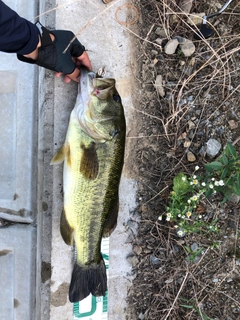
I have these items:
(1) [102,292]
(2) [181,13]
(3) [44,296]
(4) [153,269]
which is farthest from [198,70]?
(3) [44,296]

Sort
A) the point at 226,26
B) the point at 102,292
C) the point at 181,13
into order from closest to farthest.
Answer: the point at 102,292, the point at 181,13, the point at 226,26

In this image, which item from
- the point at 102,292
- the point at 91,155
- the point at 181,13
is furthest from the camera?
the point at 181,13

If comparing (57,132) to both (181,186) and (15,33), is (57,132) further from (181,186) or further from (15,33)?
(181,186)

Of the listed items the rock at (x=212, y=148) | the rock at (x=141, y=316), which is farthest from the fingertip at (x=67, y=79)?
the rock at (x=141, y=316)

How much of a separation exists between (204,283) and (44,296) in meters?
1.53

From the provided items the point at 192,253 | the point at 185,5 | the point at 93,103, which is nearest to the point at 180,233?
the point at 192,253

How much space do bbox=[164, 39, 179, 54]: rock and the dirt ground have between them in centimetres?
6

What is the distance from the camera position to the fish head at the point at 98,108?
2584 millimetres

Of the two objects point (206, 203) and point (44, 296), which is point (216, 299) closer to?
point (206, 203)

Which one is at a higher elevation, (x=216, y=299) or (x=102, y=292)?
(x=102, y=292)

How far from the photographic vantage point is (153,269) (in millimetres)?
3254

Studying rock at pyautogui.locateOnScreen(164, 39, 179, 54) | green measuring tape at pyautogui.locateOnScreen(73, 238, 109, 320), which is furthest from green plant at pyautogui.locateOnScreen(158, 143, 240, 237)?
rock at pyautogui.locateOnScreen(164, 39, 179, 54)

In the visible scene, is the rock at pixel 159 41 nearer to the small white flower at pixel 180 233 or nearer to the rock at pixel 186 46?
the rock at pixel 186 46

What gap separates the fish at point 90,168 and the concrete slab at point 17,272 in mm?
626
